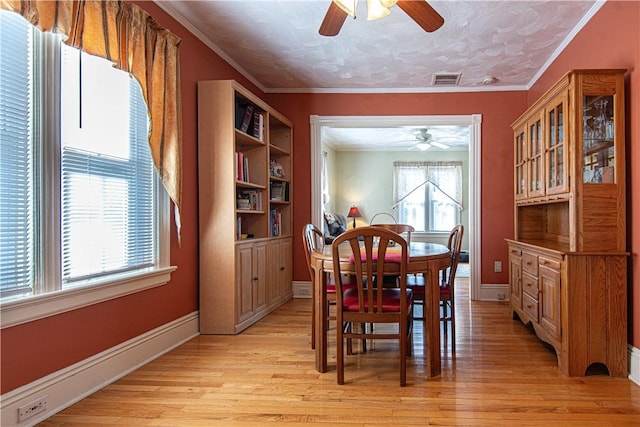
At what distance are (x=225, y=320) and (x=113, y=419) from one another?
141 cm

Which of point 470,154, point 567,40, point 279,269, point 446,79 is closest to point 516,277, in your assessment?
point 470,154

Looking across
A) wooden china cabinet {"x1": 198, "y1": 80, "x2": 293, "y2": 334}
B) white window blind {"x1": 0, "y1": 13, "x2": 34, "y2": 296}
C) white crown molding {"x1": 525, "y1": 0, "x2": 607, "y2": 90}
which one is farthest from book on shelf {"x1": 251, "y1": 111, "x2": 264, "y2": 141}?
white crown molding {"x1": 525, "y1": 0, "x2": 607, "y2": 90}

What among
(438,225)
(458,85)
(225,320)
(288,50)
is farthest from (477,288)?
(438,225)

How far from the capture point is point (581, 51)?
10.4 ft

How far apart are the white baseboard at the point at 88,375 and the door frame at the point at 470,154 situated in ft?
8.03

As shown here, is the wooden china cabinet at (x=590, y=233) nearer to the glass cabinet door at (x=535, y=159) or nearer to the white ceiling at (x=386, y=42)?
the glass cabinet door at (x=535, y=159)

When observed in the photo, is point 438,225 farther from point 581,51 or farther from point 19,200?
point 19,200

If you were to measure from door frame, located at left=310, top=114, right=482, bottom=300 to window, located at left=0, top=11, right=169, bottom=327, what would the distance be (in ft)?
7.93

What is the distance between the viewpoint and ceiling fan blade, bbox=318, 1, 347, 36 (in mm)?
2285

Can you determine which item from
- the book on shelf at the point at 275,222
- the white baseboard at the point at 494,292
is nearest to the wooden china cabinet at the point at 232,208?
the book on shelf at the point at 275,222

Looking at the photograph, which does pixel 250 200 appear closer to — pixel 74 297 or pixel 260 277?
pixel 260 277

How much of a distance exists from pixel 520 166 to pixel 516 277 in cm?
108

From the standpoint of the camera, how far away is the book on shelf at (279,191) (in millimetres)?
4516

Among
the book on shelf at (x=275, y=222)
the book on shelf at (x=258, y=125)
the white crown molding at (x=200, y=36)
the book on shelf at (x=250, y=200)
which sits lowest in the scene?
the book on shelf at (x=275, y=222)
